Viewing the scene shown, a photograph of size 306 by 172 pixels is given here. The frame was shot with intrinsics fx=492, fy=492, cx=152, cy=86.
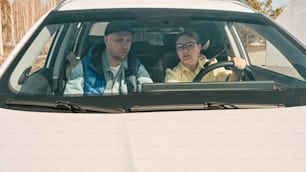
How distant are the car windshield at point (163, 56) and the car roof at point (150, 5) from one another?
0.23 ft

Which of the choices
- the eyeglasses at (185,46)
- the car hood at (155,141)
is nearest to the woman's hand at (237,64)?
the eyeglasses at (185,46)

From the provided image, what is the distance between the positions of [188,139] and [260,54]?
1809 mm

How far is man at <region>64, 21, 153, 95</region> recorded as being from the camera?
2.91 metres

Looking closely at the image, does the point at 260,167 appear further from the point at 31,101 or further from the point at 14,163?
the point at 31,101

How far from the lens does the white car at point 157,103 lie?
6.41 feet

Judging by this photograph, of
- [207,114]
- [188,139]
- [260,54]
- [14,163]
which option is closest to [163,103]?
[207,114]

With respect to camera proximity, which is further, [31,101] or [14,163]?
[31,101]

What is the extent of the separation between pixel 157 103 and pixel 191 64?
2.40ft

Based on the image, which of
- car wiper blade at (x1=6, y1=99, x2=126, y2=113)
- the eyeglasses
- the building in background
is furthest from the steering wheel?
the building in background

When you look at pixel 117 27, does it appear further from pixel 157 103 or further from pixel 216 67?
pixel 157 103

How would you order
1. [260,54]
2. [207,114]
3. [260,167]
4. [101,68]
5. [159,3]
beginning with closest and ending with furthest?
[260,167], [207,114], [101,68], [159,3], [260,54]

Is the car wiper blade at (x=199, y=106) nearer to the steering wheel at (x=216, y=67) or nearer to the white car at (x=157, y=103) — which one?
the white car at (x=157, y=103)

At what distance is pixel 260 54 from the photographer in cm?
371

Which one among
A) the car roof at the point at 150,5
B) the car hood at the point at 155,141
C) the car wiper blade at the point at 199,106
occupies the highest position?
the car roof at the point at 150,5
